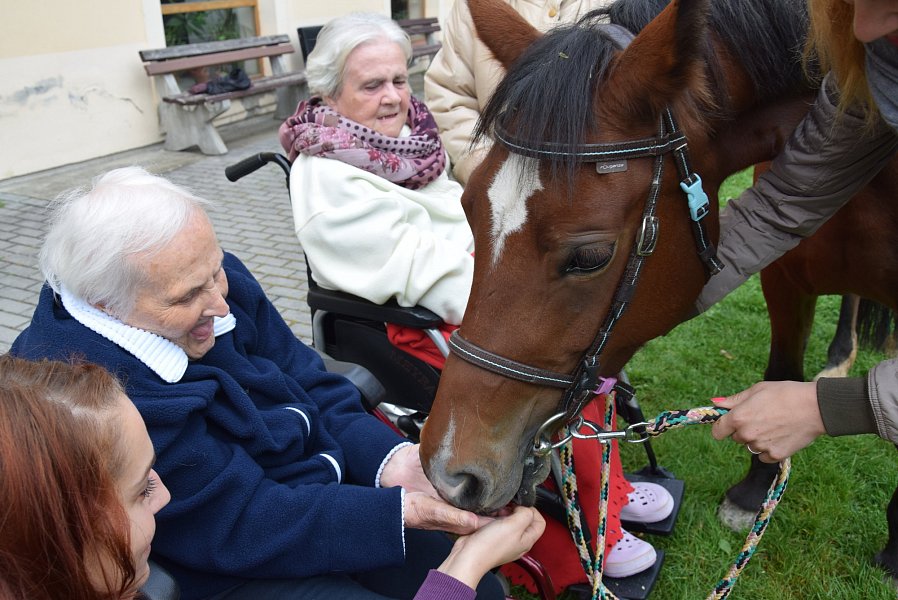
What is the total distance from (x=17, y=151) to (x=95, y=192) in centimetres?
559

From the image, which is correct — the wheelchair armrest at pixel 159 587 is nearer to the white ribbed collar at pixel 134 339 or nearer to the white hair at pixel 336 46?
the white ribbed collar at pixel 134 339

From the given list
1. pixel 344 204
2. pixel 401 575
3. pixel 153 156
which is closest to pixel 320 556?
pixel 401 575

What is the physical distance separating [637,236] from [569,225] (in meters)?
0.19

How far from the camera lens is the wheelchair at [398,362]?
8.39ft

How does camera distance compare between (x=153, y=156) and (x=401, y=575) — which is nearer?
(x=401, y=575)

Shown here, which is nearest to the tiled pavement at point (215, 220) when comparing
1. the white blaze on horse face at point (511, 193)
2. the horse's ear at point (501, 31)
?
the horse's ear at point (501, 31)

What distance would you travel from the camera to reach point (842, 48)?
1.69 m

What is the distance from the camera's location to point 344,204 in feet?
8.73

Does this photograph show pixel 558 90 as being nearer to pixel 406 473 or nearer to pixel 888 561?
pixel 406 473

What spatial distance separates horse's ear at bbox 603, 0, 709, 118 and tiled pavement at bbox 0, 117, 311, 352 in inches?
119

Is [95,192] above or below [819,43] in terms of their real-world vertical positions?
below

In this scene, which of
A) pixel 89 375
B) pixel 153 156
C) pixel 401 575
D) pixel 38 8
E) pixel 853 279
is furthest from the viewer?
pixel 153 156

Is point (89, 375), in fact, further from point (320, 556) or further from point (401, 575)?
point (401, 575)

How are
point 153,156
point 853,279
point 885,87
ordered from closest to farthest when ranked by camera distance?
point 885,87 < point 853,279 < point 153,156
